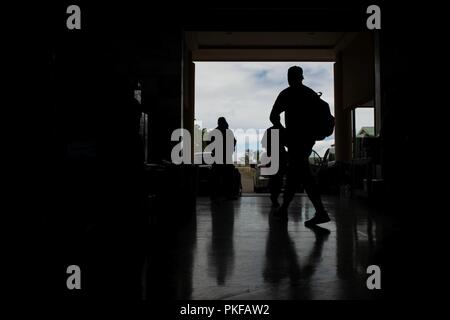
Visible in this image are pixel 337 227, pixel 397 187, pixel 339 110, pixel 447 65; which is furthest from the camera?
pixel 339 110

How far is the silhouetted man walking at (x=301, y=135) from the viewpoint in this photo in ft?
12.6

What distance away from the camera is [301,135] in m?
3.86

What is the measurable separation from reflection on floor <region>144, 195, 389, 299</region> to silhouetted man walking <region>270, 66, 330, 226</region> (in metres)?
0.30

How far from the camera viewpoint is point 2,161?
1864 millimetres

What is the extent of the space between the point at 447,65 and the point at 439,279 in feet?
10.9

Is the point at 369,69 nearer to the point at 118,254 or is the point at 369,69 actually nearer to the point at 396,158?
the point at 396,158

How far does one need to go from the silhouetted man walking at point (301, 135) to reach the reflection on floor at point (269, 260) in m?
0.30

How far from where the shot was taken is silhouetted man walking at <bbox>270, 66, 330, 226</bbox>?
384 cm

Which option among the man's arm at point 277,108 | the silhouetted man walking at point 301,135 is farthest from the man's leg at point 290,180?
the man's arm at point 277,108

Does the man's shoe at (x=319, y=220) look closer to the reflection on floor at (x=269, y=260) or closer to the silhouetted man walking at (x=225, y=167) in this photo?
the reflection on floor at (x=269, y=260)

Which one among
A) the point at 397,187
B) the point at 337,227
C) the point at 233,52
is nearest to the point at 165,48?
the point at 233,52

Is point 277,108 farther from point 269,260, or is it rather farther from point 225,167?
point 225,167

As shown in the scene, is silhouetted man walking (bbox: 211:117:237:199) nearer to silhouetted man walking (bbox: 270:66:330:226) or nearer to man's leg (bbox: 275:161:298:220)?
man's leg (bbox: 275:161:298:220)

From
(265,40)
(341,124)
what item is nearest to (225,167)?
(265,40)
